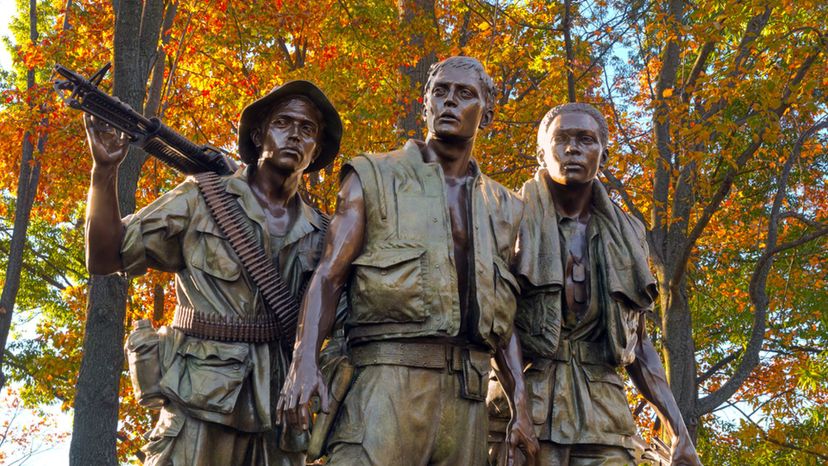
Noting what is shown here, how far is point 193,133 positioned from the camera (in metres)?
Result: 18.1

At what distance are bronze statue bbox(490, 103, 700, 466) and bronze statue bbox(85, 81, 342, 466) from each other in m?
1.18

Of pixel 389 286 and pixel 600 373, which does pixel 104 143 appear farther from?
pixel 600 373

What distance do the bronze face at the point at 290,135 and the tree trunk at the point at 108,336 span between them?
5.00m

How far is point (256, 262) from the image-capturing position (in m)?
5.55

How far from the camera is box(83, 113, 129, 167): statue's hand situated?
211 inches

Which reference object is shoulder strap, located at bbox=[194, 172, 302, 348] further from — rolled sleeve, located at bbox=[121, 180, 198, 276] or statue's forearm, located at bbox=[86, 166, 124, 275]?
statue's forearm, located at bbox=[86, 166, 124, 275]

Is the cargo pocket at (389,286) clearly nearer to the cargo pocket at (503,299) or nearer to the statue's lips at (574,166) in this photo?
the cargo pocket at (503,299)

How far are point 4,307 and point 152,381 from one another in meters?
9.66

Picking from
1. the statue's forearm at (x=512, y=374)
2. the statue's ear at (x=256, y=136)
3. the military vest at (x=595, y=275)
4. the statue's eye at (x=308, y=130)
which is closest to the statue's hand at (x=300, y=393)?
→ the statue's forearm at (x=512, y=374)

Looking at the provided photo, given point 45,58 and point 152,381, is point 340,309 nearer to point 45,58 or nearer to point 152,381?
point 152,381

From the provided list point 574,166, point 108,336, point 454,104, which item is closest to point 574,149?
point 574,166

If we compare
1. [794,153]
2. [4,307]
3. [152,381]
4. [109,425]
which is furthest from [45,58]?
[152,381]

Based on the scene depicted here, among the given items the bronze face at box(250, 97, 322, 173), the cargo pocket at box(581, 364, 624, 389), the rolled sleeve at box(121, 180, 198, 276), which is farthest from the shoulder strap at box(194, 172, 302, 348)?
the cargo pocket at box(581, 364, 624, 389)

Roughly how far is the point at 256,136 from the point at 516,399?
1982mm
